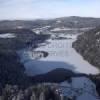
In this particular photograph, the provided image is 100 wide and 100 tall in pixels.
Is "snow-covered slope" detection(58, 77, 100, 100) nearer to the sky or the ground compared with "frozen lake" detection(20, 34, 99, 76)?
nearer to the sky

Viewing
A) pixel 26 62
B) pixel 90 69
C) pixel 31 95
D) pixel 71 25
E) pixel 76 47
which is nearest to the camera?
pixel 31 95

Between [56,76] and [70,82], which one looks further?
[56,76]

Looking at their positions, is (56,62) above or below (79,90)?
below

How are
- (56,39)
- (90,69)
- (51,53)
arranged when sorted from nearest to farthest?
1. (90,69)
2. (51,53)
3. (56,39)

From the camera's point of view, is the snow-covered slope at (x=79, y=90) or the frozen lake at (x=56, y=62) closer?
the snow-covered slope at (x=79, y=90)

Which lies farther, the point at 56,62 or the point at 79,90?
the point at 56,62

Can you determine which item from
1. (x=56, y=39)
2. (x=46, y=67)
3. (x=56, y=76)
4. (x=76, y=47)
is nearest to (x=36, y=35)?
(x=56, y=39)

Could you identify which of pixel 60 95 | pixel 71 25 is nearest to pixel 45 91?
pixel 60 95

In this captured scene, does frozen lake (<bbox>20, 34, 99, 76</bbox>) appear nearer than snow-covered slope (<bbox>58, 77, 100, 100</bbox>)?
No

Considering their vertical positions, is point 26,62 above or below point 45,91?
below

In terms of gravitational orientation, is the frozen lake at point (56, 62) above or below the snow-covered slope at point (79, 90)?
below

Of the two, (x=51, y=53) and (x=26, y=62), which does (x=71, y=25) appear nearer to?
(x=51, y=53)
